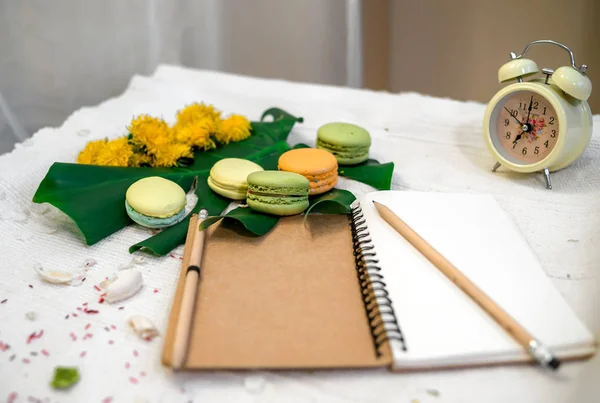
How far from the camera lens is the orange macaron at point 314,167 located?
0.93 metres

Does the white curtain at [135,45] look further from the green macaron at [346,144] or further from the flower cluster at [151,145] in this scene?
the green macaron at [346,144]

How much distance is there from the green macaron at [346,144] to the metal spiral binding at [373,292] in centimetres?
21

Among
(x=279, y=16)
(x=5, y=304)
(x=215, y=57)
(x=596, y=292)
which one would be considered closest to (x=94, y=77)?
(x=215, y=57)

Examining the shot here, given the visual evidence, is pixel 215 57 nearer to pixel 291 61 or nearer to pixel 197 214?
pixel 291 61

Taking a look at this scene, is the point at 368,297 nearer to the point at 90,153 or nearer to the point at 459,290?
the point at 459,290

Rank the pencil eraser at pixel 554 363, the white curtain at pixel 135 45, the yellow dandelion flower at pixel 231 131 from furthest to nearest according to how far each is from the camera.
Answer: the white curtain at pixel 135 45 → the yellow dandelion flower at pixel 231 131 → the pencil eraser at pixel 554 363

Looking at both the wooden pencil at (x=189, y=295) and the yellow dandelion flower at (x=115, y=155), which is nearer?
the wooden pencil at (x=189, y=295)

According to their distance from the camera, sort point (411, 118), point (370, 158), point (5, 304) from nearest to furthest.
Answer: point (5, 304)
point (370, 158)
point (411, 118)

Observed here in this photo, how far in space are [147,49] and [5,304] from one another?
107 cm

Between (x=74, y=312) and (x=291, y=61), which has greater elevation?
(x=291, y=61)

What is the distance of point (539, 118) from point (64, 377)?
32.6 inches

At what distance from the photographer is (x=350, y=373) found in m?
0.62

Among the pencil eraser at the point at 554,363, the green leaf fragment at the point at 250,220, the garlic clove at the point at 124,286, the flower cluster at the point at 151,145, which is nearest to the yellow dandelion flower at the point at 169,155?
the flower cluster at the point at 151,145

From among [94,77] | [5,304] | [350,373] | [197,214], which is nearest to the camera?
[350,373]
